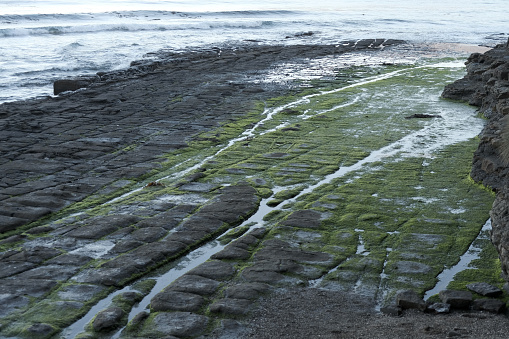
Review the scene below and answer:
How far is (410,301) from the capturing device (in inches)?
234

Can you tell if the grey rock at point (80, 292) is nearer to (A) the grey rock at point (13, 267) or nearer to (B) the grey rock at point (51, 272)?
(B) the grey rock at point (51, 272)

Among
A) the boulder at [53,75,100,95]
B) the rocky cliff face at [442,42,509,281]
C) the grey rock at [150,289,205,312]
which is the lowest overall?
the grey rock at [150,289,205,312]

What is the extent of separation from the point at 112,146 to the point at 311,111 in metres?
5.59

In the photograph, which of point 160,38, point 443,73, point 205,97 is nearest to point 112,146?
point 205,97

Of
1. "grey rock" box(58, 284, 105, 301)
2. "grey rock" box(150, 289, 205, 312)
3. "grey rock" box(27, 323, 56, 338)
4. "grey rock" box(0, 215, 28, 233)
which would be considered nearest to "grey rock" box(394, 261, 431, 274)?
"grey rock" box(150, 289, 205, 312)

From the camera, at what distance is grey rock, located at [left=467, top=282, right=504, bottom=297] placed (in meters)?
6.14

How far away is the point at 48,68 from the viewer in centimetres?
2509

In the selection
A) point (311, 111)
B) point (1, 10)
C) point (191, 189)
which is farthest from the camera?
point (1, 10)

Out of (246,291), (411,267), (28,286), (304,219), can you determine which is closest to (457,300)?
(411,267)

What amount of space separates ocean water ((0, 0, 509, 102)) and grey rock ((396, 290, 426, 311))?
1572cm

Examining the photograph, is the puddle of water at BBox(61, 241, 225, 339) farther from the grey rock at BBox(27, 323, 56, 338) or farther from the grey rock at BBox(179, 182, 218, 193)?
the grey rock at BBox(179, 182, 218, 193)

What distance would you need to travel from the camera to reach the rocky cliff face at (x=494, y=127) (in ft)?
21.5

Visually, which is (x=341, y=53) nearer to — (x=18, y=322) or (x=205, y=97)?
(x=205, y=97)

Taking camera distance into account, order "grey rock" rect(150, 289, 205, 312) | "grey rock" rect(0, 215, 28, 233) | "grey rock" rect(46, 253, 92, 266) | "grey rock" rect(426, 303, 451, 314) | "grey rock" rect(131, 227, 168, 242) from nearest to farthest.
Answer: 1. "grey rock" rect(426, 303, 451, 314)
2. "grey rock" rect(150, 289, 205, 312)
3. "grey rock" rect(46, 253, 92, 266)
4. "grey rock" rect(131, 227, 168, 242)
5. "grey rock" rect(0, 215, 28, 233)
